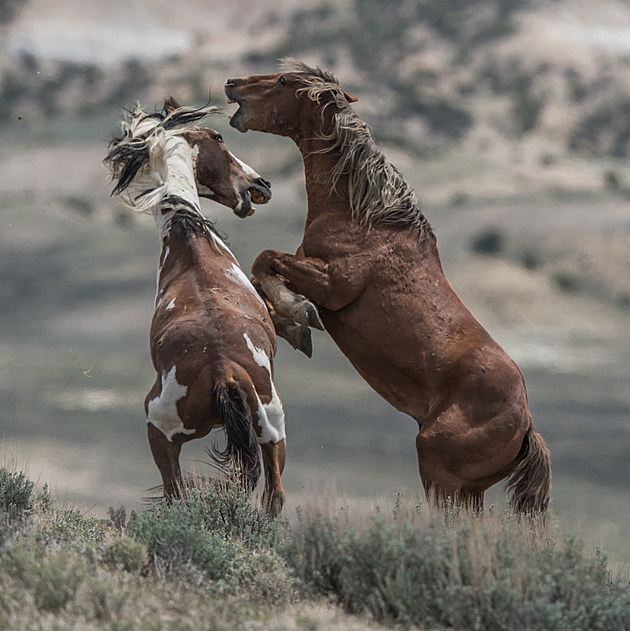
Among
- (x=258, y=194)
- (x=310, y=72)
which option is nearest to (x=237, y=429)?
(x=258, y=194)

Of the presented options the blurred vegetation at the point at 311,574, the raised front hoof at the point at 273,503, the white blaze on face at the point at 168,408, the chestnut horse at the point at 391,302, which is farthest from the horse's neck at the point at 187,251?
the blurred vegetation at the point at 311,574

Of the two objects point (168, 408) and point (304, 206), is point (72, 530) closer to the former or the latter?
point (168, 408)

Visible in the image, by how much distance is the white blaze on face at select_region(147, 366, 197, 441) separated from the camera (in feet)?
20.4

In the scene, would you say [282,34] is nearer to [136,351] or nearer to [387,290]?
[136,351]

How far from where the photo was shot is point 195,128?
7.79 m

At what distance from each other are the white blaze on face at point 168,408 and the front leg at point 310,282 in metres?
0.96

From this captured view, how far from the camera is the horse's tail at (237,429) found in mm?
6109

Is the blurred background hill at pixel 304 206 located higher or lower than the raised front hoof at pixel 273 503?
higher

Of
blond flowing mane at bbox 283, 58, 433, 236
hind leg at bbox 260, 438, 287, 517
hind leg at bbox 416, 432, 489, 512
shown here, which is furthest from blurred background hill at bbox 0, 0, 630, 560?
blond flowing mane at bbox 283, 58, 433, 236

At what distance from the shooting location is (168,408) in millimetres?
6246

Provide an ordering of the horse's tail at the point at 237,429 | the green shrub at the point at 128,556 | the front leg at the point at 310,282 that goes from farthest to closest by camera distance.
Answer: the front leg at the point at 310,282, the horse's tail at the point at 237,429, the green shrub at the point at 128,556

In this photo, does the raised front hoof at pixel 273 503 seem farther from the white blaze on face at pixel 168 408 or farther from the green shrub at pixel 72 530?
the green shrub at pixel 72 530

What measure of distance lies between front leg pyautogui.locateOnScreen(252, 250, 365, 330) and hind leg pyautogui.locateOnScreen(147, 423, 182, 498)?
1.18 meters

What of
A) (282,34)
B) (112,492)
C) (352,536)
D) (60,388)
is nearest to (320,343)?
(60,388)
